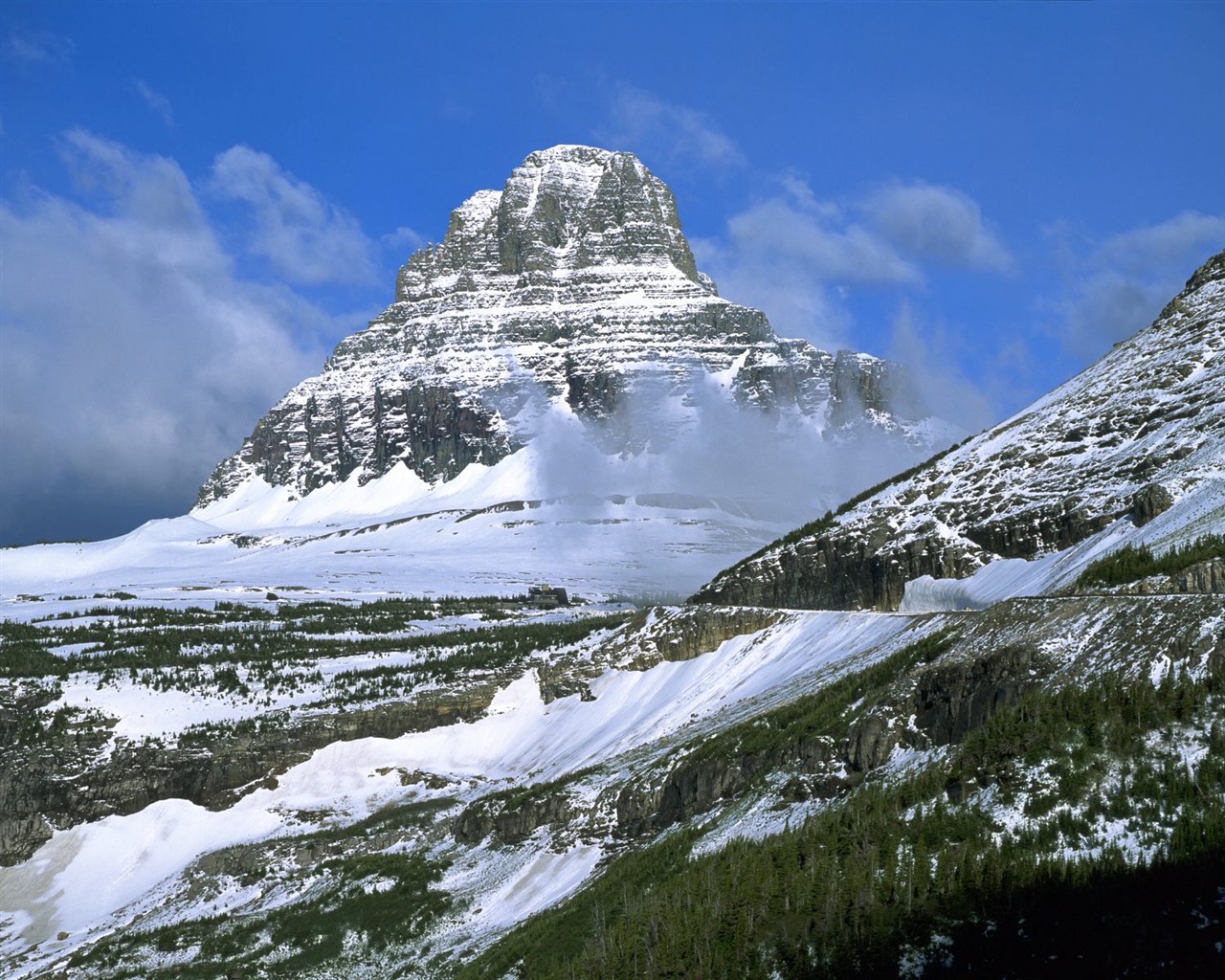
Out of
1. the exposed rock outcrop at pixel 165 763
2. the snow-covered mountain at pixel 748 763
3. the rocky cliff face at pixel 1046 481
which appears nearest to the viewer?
the snow-covered mountain at pixel 748 763

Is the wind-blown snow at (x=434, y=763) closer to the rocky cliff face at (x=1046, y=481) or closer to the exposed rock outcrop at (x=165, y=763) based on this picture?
the exposed rock outcrop at (x=165, y=763)

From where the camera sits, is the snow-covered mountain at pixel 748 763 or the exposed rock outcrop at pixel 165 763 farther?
the exposed rock outcrop at pixel 165 763

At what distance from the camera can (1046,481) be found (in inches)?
1960

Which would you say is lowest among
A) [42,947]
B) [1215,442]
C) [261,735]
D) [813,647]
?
[42,947]

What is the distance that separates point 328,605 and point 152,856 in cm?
7171

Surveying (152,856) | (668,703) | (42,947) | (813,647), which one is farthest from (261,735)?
(813,647)

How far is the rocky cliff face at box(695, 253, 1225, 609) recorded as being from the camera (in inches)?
1777

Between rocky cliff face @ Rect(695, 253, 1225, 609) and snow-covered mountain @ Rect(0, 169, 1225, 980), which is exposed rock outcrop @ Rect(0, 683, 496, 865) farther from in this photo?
rocky cliff face @ Rect(695, 253, 1225, 609)

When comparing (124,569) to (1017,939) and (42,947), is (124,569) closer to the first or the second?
(42,947)

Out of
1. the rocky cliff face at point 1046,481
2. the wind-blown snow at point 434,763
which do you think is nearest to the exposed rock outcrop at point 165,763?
the wind-blown snow at point 434,763

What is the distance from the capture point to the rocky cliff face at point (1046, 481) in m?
45.1

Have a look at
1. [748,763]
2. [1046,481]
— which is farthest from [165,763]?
[1046,481]

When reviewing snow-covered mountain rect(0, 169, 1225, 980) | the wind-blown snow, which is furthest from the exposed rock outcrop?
the wind-blown snow

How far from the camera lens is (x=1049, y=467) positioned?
51.1 meters
